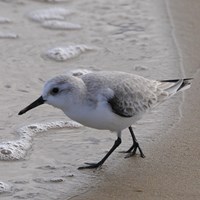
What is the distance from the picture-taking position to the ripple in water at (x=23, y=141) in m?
5.83

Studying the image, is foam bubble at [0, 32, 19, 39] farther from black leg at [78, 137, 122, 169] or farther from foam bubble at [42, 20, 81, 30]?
black leg at [78, 137, 122, 169]

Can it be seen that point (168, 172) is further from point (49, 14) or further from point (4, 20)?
point (49, 14)

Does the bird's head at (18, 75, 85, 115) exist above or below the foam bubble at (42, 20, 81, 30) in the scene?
above

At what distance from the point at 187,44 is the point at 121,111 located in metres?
2.64

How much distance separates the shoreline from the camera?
535 cm

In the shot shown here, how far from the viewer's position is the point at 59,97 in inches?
214

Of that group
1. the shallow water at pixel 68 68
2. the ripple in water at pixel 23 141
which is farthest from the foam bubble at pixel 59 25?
the ripple in water at pixel 23 141

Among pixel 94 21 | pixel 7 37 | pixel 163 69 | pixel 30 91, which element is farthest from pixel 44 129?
pixel 94 21

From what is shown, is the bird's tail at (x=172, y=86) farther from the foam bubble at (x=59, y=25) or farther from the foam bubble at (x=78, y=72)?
the foam bubble at (x=59, y=25)

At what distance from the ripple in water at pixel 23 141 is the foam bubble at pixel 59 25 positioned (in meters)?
2.36

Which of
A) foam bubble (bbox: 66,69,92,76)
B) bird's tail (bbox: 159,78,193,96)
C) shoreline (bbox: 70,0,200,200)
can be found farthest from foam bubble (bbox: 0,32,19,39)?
bird's tail (bbox: 159,78,193,96)

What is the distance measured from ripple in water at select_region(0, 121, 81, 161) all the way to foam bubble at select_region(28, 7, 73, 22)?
2600 millimetres

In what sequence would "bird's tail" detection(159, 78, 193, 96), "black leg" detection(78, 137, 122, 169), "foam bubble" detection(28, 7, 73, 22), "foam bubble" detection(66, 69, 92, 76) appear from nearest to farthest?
"black leg" detection(78, 137, 122, 169)
"bird's tail" detection(159, 78, 193, 96)
"foam bubble" detection(66, 69, 92, 76)
"foam bubble" detection(28, 7, 73, 22)

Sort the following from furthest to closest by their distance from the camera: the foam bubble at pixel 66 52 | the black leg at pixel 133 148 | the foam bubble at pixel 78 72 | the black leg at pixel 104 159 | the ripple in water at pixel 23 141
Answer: the foam bubble at pixel 66 52
the foam bubble at pixel 78 72
the black leg at pixel 133 148
the ripple in water at pixel 23 141
the black leg at pixel 104 159
